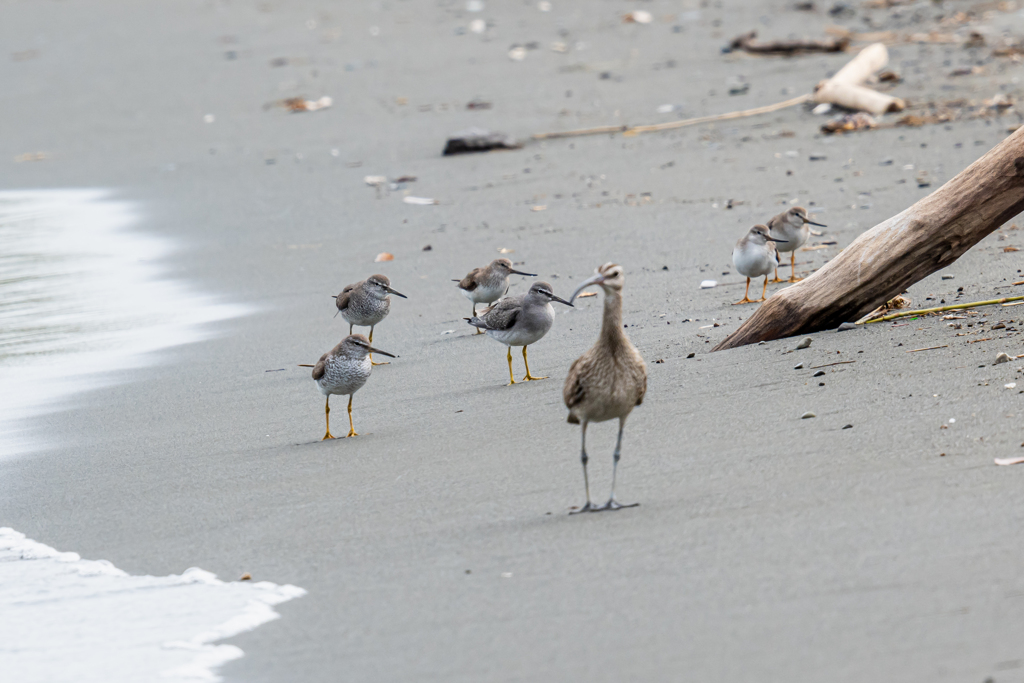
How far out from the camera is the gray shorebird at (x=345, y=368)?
21.1 feet

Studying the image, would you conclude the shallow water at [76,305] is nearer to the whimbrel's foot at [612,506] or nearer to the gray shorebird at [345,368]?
the gray shorebird at [345,368]

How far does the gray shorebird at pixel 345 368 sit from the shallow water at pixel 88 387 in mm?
1720

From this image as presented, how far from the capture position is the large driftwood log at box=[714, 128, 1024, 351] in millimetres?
6246

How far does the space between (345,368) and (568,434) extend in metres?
1.40

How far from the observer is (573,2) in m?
19.8

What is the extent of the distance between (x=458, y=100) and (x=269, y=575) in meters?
12.2

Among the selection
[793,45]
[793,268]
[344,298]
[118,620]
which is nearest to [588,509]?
[118,620]

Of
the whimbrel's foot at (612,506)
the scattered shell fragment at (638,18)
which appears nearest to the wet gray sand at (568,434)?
the whimbrel's foot at (612,506)

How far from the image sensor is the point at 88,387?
7945 millimetres

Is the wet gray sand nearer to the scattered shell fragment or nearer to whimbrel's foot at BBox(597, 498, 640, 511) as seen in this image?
whimbrel's foot at BBox(597, 498, 640, 511)

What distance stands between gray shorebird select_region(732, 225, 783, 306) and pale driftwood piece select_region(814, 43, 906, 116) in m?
5.37

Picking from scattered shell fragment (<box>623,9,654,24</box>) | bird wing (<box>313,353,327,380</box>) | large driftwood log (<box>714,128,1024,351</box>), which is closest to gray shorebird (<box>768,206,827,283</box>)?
A: large driftwood log (<box>714,128,1024,351</box>)

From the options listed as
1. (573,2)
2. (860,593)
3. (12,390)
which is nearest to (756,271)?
(860,593)

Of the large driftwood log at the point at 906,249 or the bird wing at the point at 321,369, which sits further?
the bird wing at the point at 321,369
